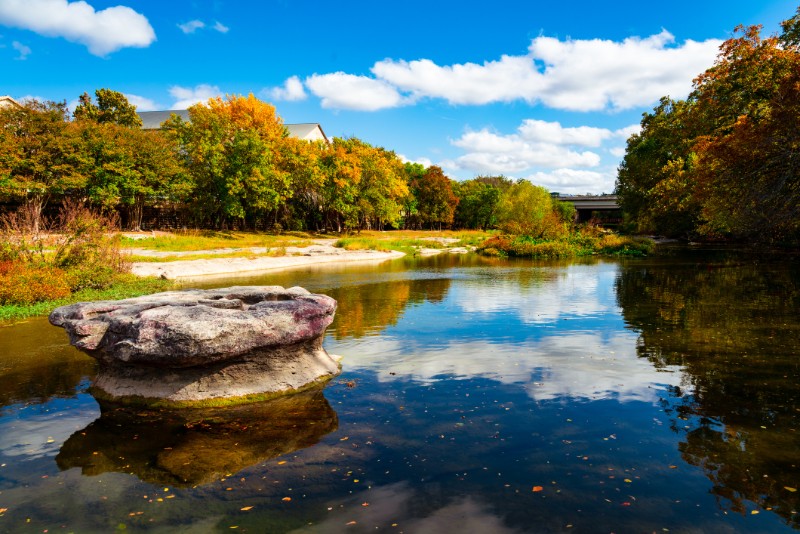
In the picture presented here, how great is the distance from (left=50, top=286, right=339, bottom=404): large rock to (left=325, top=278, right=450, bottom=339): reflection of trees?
5113mm

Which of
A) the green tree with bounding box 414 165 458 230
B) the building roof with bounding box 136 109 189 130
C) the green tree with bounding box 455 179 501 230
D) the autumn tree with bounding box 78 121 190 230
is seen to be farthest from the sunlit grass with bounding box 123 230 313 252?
the green tree with bounding box 455 179 501 230

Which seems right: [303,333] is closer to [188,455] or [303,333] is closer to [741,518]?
[188,455]

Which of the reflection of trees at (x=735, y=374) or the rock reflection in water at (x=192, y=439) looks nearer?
the reflection of trees at (x=735, y=374)

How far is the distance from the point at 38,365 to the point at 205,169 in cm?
4722

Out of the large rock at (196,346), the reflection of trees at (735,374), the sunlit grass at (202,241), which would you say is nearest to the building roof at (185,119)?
the sunlit grass at (202,241)

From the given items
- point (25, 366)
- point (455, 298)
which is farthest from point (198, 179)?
point (25, 366)

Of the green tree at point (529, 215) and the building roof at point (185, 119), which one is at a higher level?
the building roof at point (185, 119)

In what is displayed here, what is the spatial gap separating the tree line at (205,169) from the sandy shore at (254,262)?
25.0 ft

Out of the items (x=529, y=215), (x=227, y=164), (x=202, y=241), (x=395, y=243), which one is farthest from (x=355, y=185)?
(x=529, y=215)

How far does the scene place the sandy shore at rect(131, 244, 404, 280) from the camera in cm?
2934

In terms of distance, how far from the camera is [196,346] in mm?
8688

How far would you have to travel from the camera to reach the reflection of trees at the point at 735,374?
21.7 ft

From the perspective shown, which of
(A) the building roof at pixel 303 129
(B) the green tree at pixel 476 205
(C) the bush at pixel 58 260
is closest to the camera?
(C) the bush at pixel 58 260

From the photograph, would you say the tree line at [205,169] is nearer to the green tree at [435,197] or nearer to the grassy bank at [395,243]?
the grassy bank at [395,243]
